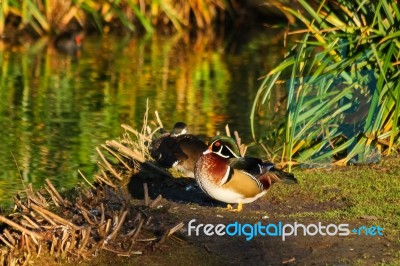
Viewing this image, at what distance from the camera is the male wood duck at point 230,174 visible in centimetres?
705

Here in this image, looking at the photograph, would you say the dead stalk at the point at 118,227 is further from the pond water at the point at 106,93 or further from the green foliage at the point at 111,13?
the green foliage at the point at 111,13

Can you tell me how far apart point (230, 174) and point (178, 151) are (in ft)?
4.87

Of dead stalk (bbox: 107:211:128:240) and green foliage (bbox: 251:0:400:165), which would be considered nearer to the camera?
dead stalk (bbox: 107:211:128:240)

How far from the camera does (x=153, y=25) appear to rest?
2272cm

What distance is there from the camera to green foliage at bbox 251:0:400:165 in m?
8.66

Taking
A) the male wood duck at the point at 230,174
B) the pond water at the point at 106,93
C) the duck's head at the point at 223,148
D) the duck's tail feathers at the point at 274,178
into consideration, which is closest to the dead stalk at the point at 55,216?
the male wood duck at the point at 230,174

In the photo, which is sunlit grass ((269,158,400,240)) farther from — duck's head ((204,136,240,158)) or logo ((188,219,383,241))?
duck's head ((204,136,240,158))

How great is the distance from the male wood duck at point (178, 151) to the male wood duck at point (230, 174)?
1117mm

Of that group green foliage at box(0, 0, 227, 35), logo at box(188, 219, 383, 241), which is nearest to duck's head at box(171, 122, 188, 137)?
logo at box(188, 219, 383, 241)

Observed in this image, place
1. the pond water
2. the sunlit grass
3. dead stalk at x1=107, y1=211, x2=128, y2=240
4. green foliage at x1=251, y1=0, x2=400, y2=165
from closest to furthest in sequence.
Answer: dead stalk at x1=107, y1=211, x2=128, y2=240 < the sunlit grass < green foliage at x1=251, y1=0, x2=400, y2=165 < the pond water

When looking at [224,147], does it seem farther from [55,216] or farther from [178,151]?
[55,216]

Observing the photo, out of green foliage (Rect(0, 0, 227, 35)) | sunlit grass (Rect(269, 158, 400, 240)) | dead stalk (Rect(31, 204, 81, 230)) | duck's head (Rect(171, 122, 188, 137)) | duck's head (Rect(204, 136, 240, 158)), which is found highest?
duck's head (Rect(204, 136, 240, 158))

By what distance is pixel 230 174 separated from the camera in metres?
7.09

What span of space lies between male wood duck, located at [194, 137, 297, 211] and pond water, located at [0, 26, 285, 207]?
4.92ft
